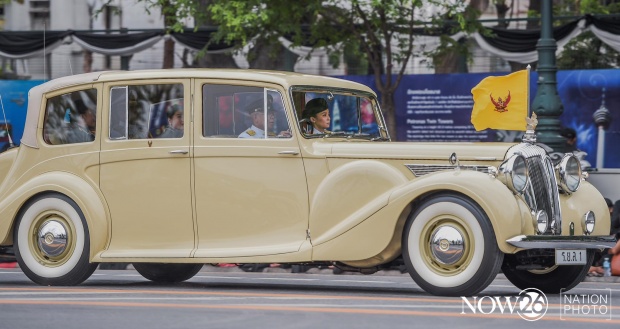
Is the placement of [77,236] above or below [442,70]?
below

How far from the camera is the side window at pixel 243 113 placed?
11109 millimetres

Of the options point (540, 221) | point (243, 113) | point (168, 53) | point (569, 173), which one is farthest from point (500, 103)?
point (168, 53)

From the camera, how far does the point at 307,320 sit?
27.5ft

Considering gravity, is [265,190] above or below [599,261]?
above

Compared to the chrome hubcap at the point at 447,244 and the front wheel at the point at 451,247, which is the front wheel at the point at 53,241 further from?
the chrome hubcap at the point at 447,244

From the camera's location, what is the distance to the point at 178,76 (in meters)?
11.5

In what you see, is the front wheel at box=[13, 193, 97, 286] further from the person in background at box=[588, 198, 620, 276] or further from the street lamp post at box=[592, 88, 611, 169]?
the street lamp post at box=[592, 88, 611, 169]

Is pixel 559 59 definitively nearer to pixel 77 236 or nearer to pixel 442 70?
pixel 442 70

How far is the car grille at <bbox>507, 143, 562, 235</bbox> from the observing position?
10.2 metres

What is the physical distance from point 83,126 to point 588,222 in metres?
4.44

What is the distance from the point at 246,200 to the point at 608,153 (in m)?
9.58

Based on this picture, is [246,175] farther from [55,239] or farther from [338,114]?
[55,239]

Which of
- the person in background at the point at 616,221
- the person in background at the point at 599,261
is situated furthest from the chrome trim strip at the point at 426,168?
the person in background at the point at 616,221

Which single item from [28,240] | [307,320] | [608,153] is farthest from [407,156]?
[608,153]
